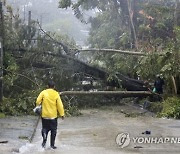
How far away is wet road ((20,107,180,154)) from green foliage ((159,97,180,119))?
509 mm

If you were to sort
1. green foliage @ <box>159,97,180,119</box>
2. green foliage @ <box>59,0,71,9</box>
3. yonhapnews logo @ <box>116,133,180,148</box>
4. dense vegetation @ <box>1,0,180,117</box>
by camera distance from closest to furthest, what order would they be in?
yonhapnews logo @ <box>116,133,180,148</box>
green foliage @ <box>159,97,180,119</box>
dense vegetation @ <box>1,0,180,117</box>
green foliage @ <box>59,0,71,9</box>

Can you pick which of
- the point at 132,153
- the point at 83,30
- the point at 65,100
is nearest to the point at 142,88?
the point at 65,100

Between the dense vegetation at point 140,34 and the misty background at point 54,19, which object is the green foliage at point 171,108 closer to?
the dense vegetation at point 140,34

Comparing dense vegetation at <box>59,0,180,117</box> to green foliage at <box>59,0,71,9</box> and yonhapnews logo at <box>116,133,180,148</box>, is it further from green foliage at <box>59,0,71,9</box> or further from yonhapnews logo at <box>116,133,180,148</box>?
yonhapnews logo at <box>116,133,180,148</box>

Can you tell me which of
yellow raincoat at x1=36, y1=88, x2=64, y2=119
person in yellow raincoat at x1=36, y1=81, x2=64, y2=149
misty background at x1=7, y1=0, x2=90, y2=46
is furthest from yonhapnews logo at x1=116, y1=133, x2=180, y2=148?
misty background at x1=7, y1=0, x2=90, y2=46

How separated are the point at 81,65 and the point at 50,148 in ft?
26.0

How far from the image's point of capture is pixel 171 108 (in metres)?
13.1

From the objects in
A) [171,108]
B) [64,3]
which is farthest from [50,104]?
[64,3]

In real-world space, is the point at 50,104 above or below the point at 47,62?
below

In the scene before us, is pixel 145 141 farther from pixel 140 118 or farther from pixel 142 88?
pixel 142 88

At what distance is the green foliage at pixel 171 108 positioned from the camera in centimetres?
1287

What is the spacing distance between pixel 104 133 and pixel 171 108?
4.00m

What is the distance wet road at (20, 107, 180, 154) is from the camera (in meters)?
7.93

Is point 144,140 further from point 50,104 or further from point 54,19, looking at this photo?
point 54,19
